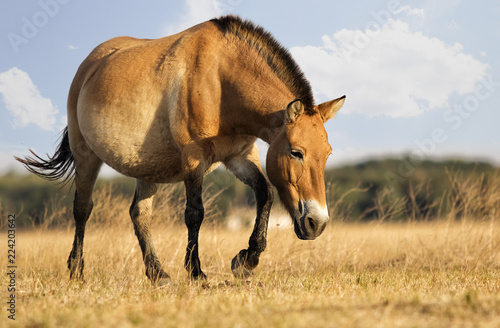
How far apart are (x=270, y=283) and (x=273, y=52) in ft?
7.57

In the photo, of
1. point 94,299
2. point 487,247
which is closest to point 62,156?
point 94,299

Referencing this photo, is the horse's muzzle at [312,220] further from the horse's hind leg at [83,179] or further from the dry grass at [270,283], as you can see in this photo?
the horse's hind leg at [83,179]

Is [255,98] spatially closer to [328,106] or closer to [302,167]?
[328,106]

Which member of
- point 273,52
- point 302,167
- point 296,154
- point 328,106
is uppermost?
point 273,52

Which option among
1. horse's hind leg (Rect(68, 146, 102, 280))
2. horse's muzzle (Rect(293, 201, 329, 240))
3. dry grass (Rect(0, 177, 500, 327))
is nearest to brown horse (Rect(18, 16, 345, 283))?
horse's muzzle (Rect(293, 201, 329, 240))

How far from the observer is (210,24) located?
534 cm

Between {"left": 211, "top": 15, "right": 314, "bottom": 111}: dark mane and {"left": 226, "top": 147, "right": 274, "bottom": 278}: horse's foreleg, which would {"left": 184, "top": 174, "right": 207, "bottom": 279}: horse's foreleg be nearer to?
{"left": 226, "top": 147, "right": 274, "bottom": 278}: horse's foreleg

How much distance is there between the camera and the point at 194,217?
191 inches

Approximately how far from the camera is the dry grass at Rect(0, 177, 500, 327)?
2.54 m

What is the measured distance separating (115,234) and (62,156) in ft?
4.87

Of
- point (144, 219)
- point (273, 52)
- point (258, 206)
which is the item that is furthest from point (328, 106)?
point (144, 219)

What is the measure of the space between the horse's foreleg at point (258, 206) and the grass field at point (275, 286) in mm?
217

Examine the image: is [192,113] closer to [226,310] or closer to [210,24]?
[210,24]

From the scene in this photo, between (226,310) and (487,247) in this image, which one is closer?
(226,310)
